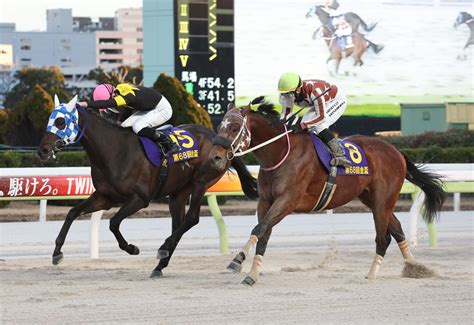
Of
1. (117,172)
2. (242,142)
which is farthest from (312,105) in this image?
(117,172)

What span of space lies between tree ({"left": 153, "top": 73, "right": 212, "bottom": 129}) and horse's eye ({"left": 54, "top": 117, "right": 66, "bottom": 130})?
12566 mm

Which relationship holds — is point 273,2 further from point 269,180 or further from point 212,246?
point 269,180

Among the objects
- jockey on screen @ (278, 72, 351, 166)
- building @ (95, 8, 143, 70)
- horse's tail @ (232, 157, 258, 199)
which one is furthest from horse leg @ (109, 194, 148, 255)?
building @ (95, 8, 143, 70)

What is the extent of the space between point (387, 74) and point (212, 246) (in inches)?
1166

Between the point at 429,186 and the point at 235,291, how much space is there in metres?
2.67

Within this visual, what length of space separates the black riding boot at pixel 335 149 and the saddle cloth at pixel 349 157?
0.11 feet

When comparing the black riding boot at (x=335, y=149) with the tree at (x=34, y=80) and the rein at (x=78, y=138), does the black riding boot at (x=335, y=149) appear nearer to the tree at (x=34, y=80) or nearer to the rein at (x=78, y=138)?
the rein at (x=78, y=138)

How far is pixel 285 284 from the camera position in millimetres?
8750

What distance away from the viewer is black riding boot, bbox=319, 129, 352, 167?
914 cm

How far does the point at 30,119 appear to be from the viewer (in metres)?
31.0

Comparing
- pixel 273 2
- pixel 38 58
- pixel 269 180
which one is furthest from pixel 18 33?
pixel 269 180

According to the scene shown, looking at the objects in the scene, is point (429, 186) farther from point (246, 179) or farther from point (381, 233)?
point (246, 179)

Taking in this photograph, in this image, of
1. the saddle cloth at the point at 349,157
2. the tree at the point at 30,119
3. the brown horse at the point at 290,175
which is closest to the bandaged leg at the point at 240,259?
the brown horse at the point at 290,175

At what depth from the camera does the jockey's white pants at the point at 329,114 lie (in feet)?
29.8
